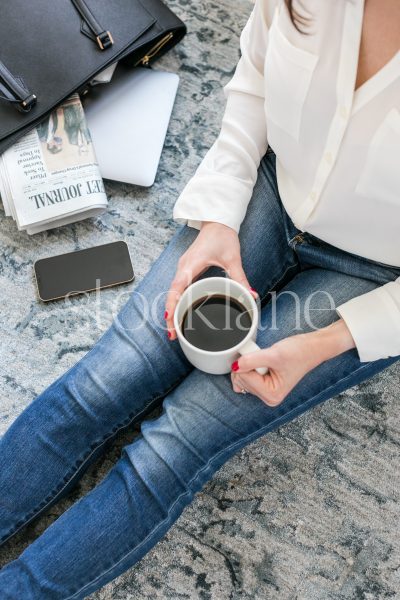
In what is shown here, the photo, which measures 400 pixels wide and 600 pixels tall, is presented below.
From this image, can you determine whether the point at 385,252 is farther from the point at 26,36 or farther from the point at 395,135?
the point at 26,36

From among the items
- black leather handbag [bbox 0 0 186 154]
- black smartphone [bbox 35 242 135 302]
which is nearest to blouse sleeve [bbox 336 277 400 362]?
black smartphone [bbox 35 242 135 302]

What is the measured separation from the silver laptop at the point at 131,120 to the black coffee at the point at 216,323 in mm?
436

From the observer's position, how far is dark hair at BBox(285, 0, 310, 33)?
632mm

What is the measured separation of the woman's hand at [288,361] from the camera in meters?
Result: 0.71

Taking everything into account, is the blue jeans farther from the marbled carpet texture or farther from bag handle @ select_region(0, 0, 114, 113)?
bag handle @ select_region(0, 0, 114, 113)

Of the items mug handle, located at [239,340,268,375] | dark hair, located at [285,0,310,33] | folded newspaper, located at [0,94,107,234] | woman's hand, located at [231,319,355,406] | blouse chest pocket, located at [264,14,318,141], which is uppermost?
dark hair, located at [285,0,310,33]

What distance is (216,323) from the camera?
73cm

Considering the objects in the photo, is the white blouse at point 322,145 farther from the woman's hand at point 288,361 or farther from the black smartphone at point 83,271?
the black smartphone at point 83,271

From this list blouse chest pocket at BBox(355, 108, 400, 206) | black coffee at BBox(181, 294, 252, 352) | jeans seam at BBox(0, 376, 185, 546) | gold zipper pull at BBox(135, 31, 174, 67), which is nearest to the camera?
blouse chest pocket at BBox(355, 108, 400, 206)

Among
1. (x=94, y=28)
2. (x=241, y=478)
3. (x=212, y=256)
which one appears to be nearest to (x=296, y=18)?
(x=212, y=256)

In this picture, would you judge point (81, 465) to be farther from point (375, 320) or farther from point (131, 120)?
point (131, 120)

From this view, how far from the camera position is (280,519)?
3.15 ft

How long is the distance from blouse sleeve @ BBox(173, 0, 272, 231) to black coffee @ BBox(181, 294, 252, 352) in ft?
0.39

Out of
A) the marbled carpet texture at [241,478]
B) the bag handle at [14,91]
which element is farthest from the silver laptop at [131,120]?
→ the bag handle at [14,91]
